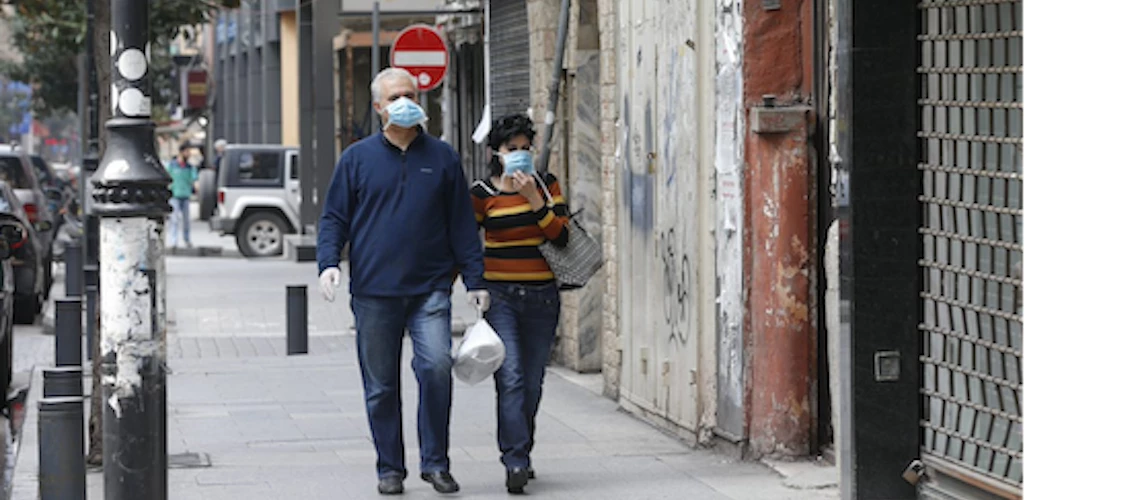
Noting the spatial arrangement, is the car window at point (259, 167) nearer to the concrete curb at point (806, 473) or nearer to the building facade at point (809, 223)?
the building facade at point (809, 223)

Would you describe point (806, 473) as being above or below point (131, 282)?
below

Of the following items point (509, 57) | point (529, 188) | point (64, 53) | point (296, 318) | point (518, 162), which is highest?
point (64, 53)

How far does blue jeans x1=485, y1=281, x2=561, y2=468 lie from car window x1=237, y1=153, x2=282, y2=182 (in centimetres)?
2118

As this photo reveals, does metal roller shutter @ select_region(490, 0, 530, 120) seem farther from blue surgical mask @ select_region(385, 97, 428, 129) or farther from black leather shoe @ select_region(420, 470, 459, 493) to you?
black leather shoe @ select_region(420, 470, 459, 493)

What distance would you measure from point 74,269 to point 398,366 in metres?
9.77

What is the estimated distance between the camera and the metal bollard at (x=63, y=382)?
265 inches

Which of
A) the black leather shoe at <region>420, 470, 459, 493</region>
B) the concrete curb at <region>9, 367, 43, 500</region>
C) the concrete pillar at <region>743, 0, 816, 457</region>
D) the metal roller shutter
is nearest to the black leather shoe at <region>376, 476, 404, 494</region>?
the black leather shoe at <region>420, 470, 459, 493</region>

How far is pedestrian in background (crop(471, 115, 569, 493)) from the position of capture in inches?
328

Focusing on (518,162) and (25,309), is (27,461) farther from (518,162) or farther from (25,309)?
(25,309)

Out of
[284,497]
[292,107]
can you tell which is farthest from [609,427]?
[292,107]

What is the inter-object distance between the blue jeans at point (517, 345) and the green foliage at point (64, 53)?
54.0 feet

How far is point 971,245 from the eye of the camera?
582 cm

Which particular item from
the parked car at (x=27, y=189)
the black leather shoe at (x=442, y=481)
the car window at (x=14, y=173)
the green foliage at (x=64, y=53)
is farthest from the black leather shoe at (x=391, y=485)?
the green foliage at (x=64, y=53)

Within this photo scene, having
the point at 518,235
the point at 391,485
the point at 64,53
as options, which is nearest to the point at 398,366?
the point at 391,485
